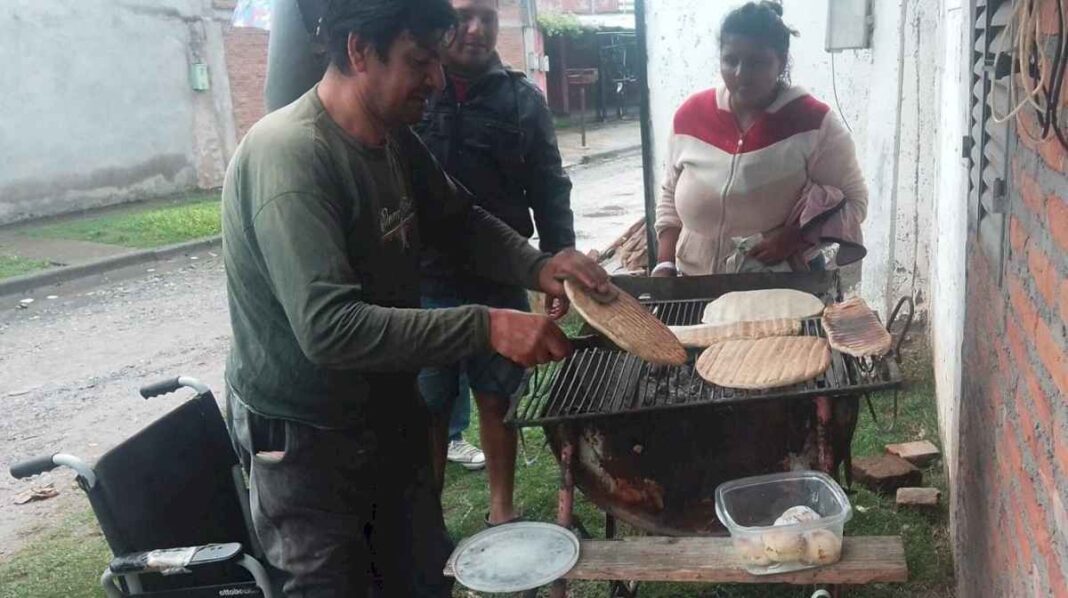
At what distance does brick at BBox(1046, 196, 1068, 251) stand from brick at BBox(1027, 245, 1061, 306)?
59 millimetres

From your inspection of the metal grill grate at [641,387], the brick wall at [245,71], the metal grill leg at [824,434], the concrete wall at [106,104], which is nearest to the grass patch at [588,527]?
the metal grill leg at [824,434]

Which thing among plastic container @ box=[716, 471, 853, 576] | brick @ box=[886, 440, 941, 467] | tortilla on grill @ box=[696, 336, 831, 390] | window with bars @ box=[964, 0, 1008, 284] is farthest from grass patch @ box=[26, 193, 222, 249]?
window with bars @ box=[964, 0, 1008, 284]

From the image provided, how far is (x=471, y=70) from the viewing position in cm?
340

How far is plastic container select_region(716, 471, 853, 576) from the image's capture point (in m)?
2.25

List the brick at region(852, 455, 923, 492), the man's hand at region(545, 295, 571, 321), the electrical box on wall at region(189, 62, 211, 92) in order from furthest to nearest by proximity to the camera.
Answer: the electrical box on wall at region(189, 62, 211, 92) < the brick at region(852, 455, 923, 492) < the man's hand at region(545, 295, 571, 321)

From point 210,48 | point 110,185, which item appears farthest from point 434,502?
point 210,48

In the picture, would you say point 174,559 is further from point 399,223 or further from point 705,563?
point 705,563

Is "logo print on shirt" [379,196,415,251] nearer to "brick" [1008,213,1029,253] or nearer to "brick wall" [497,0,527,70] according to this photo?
"brick" [1008,213,1029,253]

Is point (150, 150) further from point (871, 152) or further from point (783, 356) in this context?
point (783, 356)

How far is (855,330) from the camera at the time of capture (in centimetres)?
283

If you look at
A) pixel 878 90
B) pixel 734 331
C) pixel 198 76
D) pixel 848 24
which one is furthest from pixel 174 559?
pixel 198 76

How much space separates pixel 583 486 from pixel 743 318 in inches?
33.0

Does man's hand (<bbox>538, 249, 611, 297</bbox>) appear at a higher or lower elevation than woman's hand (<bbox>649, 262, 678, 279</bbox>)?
higher

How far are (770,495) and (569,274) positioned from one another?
2.82 ft
